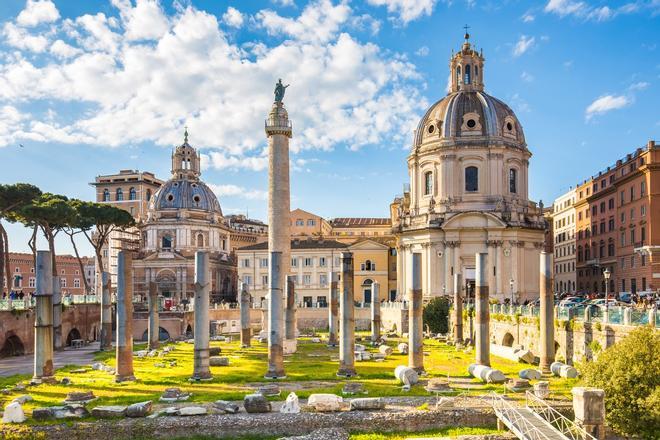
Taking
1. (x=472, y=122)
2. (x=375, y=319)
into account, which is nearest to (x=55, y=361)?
(x=375, y=319)

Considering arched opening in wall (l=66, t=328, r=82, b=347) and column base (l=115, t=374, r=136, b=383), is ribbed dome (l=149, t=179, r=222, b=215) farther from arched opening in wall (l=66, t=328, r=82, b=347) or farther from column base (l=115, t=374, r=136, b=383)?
column base (l=115, t=374, r=136, b=383)

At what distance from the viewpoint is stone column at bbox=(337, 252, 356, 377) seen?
28984mm

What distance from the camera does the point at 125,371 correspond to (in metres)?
28.0

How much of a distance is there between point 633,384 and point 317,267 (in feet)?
197

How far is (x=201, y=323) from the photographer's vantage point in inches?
1117

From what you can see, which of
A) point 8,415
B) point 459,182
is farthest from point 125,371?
point 459,182

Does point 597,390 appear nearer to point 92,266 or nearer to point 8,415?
point 8,415

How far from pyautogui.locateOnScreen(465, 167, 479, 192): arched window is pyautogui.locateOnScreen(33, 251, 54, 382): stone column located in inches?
1648

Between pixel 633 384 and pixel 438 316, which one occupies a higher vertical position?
pixel 633 384

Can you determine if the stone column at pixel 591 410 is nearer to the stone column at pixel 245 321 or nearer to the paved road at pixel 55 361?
the paved road at pixel 55 361

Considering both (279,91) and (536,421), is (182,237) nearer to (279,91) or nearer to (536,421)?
(279,91)

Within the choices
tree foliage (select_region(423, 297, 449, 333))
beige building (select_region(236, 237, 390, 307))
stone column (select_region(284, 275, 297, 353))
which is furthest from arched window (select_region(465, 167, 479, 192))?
stone column (select_region(284, 275, 297, 353))

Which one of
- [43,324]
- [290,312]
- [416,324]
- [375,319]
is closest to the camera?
[43,324]

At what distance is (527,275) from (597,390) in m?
44.7
